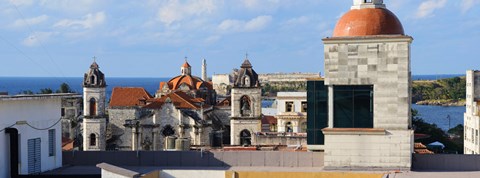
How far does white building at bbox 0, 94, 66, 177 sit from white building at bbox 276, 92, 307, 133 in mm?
39213

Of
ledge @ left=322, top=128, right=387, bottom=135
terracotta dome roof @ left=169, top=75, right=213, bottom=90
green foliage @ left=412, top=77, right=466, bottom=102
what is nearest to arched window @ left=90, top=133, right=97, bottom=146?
terracotta dome roof @ left=169, top=75, right=213, bottom=90

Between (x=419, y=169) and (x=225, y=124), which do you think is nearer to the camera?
(x=419, y=169)

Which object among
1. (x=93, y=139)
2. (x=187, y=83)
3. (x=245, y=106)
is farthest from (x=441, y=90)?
(x=93, y=139)

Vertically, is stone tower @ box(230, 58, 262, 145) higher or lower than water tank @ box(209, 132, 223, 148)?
higher

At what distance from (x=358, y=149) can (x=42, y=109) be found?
23.4 feet

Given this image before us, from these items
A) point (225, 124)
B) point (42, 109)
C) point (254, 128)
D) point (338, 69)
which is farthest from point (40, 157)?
point (225, 124)

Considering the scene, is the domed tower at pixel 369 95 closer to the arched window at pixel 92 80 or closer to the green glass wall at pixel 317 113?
the green glass wall at pixel 317 113

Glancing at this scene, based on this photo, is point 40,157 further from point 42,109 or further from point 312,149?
point 312,149

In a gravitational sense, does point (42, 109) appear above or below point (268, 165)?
above

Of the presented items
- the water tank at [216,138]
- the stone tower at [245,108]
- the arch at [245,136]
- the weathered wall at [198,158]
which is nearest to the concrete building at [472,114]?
the stone tower at [245,108]

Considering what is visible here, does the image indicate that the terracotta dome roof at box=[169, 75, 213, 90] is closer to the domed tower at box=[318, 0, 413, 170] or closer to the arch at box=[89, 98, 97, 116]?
the arch at box=[89, 98, 97, 116]

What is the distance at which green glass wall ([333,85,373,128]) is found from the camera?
18828mm

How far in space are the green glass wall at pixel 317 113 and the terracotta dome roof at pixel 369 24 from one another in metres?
2.26

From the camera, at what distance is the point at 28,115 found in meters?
17.7
